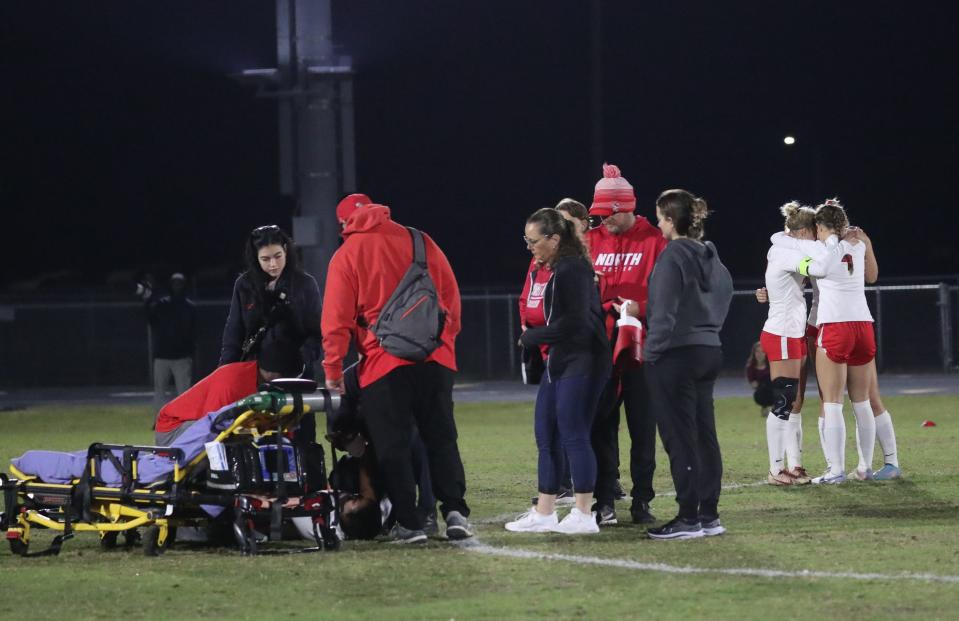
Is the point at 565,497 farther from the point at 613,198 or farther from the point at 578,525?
the point at 613,198

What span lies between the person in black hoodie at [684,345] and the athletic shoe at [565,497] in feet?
6.25

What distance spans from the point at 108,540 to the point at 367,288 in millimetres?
2055

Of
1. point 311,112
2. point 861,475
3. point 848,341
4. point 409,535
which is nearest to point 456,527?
point 409,535

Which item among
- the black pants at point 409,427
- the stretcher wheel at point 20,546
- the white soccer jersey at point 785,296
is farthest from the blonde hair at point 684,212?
the stretcher wheel at point 20,546

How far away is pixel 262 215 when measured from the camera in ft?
185

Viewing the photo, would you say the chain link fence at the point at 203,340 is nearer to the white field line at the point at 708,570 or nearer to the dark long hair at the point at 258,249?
the dark long hair at the point at 258,249

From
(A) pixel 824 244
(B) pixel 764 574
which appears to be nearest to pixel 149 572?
(B) pixel 764 574

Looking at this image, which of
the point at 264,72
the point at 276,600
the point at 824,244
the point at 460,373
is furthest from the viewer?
the point at 460,373

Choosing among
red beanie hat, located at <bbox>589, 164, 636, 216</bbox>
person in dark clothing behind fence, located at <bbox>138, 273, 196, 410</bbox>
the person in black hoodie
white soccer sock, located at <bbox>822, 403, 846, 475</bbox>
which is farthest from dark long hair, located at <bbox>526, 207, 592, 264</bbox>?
person in dark clothing behind fence, located at <bbox>138, 273, 196, 410</bbox>

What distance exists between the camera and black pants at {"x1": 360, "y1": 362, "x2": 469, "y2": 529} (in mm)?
9094

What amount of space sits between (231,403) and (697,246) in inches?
109

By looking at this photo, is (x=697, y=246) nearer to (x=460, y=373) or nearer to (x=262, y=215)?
(x=460, y=373)

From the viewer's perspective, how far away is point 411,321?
29.7 feet

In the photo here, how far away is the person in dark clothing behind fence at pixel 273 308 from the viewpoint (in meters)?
9.80
